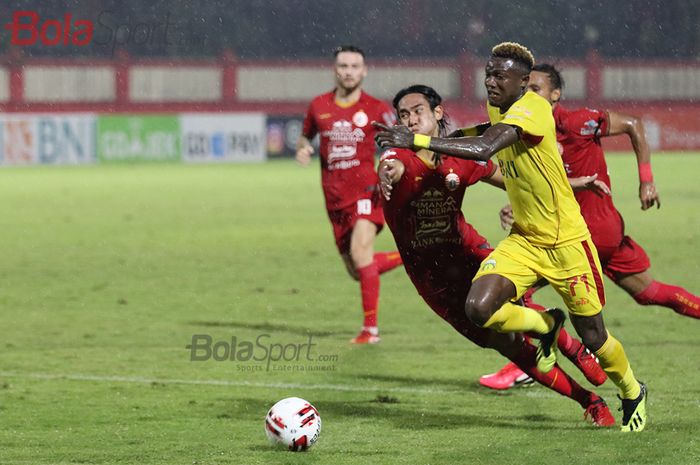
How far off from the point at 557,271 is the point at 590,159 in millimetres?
2113

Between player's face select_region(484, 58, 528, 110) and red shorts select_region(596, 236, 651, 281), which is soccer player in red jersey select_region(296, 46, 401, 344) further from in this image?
player's face select_region(484, 58, 528, 110)

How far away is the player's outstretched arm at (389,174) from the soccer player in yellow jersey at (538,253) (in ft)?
1.68

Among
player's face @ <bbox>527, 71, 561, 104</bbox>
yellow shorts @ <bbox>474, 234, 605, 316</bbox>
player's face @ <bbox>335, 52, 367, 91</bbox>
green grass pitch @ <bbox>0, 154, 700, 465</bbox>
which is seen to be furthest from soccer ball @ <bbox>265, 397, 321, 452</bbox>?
player's face @ <bbox>335, 52, 367, 91</bbox>

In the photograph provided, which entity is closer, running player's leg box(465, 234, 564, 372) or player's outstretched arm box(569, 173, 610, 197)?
running player's leg box(465, 234, 564, 372)

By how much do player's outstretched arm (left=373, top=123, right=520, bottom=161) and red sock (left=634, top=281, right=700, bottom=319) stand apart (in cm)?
278

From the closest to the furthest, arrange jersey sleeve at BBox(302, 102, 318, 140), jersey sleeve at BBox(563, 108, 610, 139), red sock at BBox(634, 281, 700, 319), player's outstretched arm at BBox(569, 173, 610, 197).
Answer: player's outstretched arm at BBox(569, 173, 610, 197) → jersey sleeve at BBox(563, 108, 610, 139) → red sock at BBox(634, 281, 700, 319) → jersey sleeve at BBox(302, 102, 318, 140)

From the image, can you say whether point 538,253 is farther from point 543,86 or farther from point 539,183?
point 543,86

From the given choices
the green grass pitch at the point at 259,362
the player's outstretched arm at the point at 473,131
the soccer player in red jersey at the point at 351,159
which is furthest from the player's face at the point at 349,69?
the player's outstretched arm at the point at 473,131

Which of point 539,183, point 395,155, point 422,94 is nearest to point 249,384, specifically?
point 395,155

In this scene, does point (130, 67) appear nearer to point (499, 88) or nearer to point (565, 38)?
point (565, 38)

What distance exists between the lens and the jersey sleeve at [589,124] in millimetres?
8289

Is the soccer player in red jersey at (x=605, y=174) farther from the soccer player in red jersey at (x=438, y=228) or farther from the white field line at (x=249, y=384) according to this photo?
the soccer player in red jersey at (x=438, y=228)

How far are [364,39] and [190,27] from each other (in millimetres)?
6286

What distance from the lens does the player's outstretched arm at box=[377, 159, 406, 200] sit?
6.70m
